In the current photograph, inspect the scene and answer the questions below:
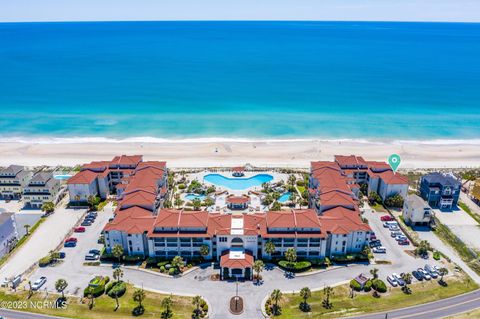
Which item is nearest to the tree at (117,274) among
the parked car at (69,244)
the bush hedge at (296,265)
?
the parked car at (69,244)

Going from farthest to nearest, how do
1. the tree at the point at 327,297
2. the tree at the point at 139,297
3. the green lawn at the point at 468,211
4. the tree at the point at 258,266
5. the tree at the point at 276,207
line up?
the green lawn at the point at 468,211 < the tree at the point at 276,207 < the tree at the point at 258,266 < the tree at the point at 327,297 < the tree at the point at 139,297

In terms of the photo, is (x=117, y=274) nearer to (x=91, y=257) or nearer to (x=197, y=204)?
(x=91, y=257)

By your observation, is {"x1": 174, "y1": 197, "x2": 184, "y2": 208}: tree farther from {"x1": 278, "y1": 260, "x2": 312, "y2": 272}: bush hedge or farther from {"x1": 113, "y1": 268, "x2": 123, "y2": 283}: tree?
{"x1": 278, "y1": 260, "x2": 312, "y2": 272}: bush hedge

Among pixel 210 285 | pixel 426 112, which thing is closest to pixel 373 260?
pixel 210 285

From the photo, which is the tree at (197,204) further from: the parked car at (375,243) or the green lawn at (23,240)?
the parked car at (375,243)

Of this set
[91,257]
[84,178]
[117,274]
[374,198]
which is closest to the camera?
[117,274]

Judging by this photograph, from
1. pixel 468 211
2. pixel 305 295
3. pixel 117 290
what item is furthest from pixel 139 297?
pixel 468 211

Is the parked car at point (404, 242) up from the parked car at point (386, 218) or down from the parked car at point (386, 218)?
down
